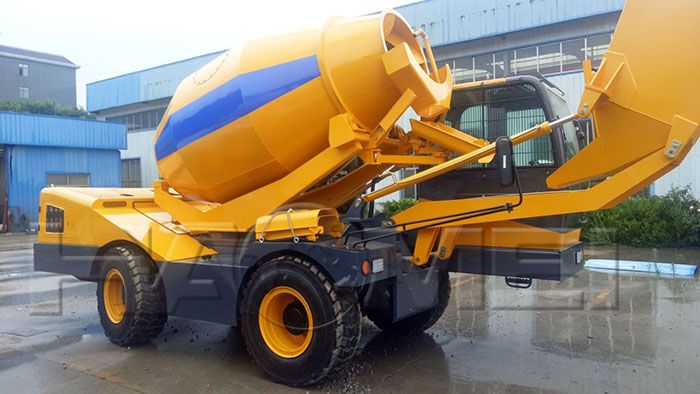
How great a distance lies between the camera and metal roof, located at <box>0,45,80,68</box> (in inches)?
2085

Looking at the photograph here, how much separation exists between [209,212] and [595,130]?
11.5 ft

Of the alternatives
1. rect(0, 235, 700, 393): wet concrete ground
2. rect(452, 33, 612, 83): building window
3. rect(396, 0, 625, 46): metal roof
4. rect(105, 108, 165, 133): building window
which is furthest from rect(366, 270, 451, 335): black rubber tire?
rect(105, 108, 165, 133): building window

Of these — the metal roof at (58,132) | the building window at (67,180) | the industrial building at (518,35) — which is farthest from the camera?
the building window at (67,180)

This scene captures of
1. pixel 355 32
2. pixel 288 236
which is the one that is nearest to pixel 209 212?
pixel 288 236

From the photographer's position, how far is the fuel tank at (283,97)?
4.41m

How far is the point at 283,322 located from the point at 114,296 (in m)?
2.27

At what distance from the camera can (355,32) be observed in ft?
14.5

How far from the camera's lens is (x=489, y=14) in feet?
68.6

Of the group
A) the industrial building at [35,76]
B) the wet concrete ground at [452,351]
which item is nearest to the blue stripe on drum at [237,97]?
the wet concrete ground at [452,351]

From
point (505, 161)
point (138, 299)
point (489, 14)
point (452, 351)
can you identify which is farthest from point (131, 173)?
point (505, 161)

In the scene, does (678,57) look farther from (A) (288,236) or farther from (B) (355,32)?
(A) (288,236)

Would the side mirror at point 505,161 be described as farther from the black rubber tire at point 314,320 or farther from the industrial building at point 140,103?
the industrial building at point 140,103

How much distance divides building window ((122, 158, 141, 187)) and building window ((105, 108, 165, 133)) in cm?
191

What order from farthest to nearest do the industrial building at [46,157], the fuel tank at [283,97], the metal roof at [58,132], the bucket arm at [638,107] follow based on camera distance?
the industrial building at [46,157] → the metal roof at [58,132] → the fuel tank at [283,97] → the bucket arm at [638,107]
